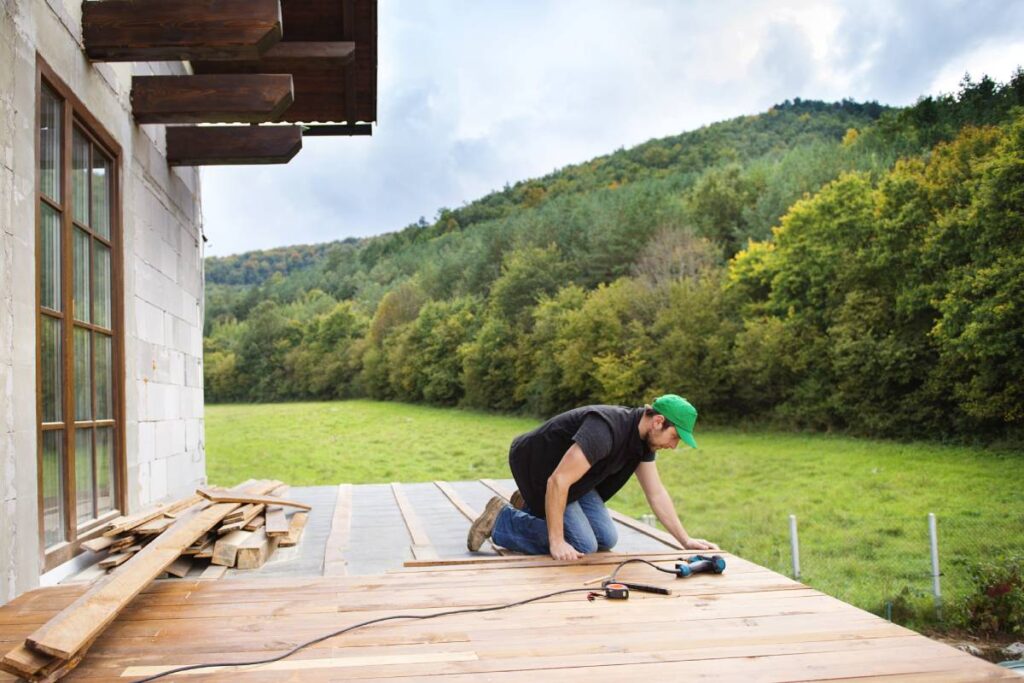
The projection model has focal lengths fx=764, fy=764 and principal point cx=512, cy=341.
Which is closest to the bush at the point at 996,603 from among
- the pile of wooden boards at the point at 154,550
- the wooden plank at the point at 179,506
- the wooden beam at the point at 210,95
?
the pile of wooden boards at the point at 154,550

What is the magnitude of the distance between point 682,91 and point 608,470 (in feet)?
183

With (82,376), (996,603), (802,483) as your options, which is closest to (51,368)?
(82,376)

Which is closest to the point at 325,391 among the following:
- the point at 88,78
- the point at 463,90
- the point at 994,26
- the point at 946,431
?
the point at 946,431

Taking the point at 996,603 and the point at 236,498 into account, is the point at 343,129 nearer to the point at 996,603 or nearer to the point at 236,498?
the point at 236,498

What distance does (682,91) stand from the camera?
Result: 54.9 metres

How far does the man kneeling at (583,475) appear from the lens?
3387 millimetres

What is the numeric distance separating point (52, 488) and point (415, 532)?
2.03 metres

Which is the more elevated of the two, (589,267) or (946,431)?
(589,267)

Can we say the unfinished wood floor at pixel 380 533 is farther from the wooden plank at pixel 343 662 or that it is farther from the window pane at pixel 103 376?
the wooden plank at pixel 343 662

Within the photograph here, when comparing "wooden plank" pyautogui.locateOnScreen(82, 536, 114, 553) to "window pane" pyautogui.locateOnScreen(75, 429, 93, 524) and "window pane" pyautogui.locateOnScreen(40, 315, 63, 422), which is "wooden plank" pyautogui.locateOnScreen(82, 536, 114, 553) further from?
"window pane" pyautogui.locateOnScreen(40, 315, 63, 422)

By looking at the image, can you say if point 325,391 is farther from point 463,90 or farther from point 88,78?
point 463,90

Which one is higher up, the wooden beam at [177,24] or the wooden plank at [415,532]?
the wooden beam at [177,24]

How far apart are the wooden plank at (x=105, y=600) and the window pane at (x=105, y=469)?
0.81m

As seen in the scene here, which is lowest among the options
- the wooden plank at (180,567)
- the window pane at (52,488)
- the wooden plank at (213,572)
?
the wooden plank at (213,572)
